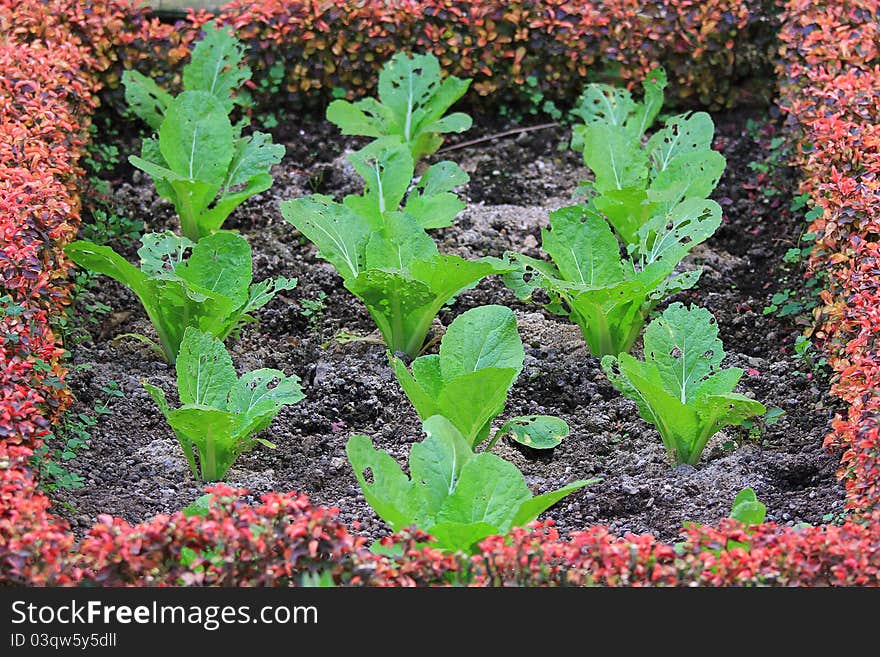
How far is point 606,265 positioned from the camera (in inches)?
193

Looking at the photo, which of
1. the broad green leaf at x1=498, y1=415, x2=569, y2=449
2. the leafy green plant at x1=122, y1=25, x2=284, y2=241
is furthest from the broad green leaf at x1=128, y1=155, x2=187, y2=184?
the broad green leaf at x1=498, y1=415, x2=569, y2=449

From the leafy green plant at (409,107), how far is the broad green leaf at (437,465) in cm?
249

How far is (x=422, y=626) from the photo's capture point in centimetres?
298

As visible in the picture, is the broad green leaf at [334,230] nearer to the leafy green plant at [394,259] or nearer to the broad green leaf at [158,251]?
the leafy green plant at [394,259]

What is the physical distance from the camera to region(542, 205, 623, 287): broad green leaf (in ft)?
16.1

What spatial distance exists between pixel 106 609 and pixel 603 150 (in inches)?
126

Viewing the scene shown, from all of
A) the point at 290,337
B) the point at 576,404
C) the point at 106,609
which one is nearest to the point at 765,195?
the point at 576,404

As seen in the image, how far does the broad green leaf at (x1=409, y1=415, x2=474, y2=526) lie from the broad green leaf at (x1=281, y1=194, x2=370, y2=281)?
126cm

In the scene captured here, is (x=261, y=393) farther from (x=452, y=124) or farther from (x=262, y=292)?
(x=452, y=124)

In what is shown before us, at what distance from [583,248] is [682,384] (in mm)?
758

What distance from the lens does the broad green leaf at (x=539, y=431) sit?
4.28 meters

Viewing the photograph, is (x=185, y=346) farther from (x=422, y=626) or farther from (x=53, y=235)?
(x=422, y=626)

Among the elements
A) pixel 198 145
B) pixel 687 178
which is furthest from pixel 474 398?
pixel 198 145

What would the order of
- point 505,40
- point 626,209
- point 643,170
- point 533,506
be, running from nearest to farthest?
point 533,506 → point 626,209 → point 643,170 → point 505,40
